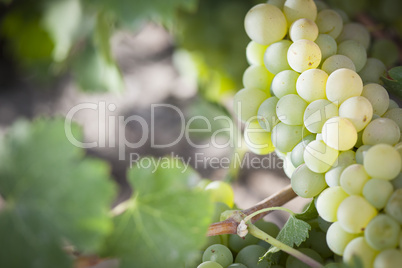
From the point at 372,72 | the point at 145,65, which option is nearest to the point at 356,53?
the point at 372,72

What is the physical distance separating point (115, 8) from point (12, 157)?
0.37 m

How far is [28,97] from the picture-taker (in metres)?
1.25

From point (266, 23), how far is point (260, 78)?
6 cm

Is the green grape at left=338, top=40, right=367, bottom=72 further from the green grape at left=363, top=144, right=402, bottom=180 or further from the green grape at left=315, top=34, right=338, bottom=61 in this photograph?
the green grape at left=363, top=144, right=402, bottom=180

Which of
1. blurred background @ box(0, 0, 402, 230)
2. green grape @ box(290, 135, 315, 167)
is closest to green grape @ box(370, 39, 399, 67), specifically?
blurred background @ box(0, 0, 402, 230)

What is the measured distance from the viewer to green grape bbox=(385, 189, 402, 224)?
0.31m

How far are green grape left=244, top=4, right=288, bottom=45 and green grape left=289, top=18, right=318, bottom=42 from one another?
0.01 metres

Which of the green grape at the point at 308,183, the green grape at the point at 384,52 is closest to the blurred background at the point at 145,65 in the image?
the green grape at the point at 384,52

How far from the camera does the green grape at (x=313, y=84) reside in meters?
0.39

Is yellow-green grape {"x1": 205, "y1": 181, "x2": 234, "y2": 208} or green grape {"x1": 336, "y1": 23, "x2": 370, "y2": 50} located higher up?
green grape {"x1": 336, "y1": 23, "x2": 370, "y2": 50}

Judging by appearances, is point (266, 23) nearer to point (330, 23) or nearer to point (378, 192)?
point (330, 23)

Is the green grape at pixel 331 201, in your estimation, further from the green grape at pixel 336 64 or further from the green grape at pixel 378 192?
the green grape at pixel 336 64

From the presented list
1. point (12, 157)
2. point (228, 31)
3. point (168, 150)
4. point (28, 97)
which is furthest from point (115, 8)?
point (28, 97)

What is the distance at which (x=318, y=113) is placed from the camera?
38cm
